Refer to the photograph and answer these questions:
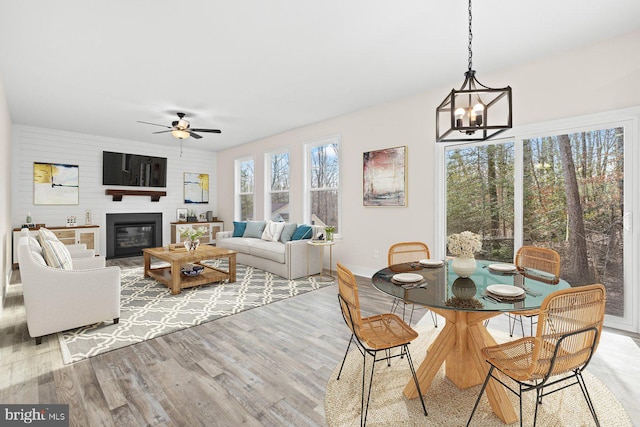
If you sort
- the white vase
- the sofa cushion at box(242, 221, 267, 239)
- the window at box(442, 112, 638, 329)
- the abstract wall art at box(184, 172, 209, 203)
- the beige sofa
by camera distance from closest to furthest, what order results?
the white vase → the window at box(442, 112, 638, 329) → the beige sofa → the sofa cushion at box(242, 221, 267, 239) → the abstract wall art at box(184, 172, 209, 203)

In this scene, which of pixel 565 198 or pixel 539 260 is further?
pixel 565 198

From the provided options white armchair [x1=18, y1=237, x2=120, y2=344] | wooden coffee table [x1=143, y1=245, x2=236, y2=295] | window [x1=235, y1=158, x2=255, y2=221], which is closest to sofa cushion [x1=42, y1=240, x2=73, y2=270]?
white armchair [x1=18, y1=237, x2=120, y2=344]

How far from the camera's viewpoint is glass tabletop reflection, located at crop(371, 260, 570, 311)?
5.34 feet

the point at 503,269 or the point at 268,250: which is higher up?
the point at 503,269

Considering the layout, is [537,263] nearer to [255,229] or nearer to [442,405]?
[442,405]

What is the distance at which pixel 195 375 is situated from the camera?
7.14 feet

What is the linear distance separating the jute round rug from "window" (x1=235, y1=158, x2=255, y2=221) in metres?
6.00

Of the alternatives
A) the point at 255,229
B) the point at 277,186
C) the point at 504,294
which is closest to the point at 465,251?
the point at 504,294

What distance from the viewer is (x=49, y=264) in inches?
114

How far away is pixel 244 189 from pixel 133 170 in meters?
2.58

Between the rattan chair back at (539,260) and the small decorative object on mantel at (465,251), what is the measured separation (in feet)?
1.74

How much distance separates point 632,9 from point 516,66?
41.0 inches

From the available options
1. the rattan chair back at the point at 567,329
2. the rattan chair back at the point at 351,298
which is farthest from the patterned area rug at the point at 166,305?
the rattan chair back at the point at 567,329

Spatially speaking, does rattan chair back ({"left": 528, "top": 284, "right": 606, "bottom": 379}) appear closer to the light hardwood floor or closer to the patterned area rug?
the light hardwood floor
